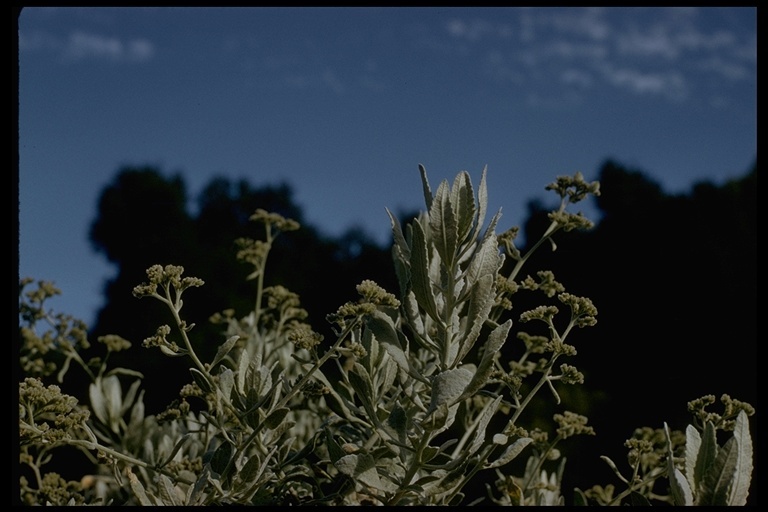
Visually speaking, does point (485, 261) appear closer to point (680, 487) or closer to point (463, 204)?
point (463, 204)

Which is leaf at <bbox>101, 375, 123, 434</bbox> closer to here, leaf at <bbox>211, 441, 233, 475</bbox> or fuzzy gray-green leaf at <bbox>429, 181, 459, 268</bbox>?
leaf at <bbox>211, 441, 233, 475</bbox>

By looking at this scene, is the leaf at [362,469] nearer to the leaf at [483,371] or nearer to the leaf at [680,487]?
the leaf at [483,371]

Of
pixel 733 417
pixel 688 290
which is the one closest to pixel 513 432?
pixel 733 417

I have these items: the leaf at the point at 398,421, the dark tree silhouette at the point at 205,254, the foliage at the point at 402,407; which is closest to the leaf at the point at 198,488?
the foliage at the point at 402,407

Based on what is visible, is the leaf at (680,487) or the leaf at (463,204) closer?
the leaf at (680,487)

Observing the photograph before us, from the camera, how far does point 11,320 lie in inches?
43.1

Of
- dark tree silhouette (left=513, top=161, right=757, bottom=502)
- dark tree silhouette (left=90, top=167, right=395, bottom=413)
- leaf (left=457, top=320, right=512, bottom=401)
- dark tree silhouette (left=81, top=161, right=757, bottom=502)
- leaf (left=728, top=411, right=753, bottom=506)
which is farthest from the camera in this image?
dark tree silhouette (left=90, top=167, right=395, bottom=413)

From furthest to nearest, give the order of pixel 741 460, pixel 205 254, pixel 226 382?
pixel 205 254
pixel 226 382
pixel 741 460

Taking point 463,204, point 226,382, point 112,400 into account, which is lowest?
point 112,400

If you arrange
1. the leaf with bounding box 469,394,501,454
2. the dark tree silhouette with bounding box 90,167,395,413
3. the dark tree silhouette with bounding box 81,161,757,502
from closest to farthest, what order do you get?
the leaf with bounding box 469,394,501,454 < the dark tree silhouette with bounding box 81,161,757,502 < the dark tree silhouette with bounding box 90,167,395,413

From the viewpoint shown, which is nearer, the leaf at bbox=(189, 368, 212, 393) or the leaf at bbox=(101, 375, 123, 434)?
the leaf at bbox=(189, 368, 212, 393)

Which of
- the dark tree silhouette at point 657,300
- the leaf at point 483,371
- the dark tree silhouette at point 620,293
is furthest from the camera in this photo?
the dark tree silhouette at point 657,300

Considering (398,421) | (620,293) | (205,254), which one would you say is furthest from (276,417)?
(205,254)

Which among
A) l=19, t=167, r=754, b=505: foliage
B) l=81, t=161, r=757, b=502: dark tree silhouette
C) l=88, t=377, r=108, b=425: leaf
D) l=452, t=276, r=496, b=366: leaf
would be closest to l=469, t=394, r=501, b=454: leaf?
l=19, t=167, r=754, b=505: foliage
